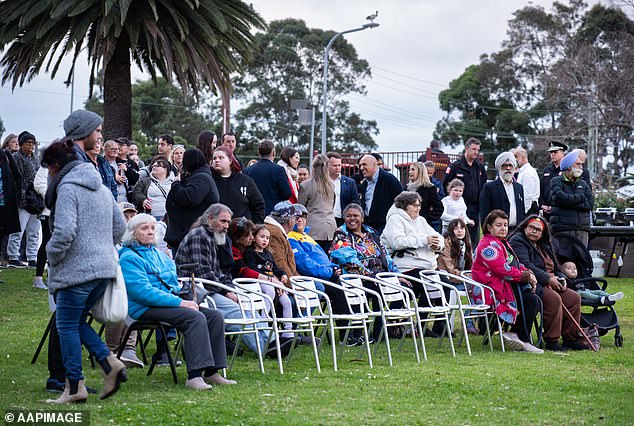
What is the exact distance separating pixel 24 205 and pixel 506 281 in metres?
7.22

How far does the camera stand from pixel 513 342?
10.8m

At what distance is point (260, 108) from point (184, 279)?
1815 inches

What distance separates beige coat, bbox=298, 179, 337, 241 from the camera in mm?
12391

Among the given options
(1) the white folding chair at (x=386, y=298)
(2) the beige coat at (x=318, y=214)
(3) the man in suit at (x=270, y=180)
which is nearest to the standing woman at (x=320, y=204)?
(2) the beige coat at (x=318, y=214)

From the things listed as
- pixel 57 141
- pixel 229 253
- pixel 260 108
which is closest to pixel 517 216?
pixel 229 253

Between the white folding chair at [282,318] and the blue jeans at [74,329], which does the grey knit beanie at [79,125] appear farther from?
the white folding chair at [282,318]

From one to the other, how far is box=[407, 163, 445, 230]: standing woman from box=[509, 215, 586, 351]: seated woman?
2715 millimetres

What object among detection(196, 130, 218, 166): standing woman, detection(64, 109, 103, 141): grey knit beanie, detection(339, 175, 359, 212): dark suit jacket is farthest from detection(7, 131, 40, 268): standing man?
detection(64, 109, 103, 141): grey knit beanie

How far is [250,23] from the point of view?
19484mm

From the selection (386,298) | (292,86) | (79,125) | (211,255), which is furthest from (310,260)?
(292,86)

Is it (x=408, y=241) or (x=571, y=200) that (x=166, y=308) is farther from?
(x=571, y=200)

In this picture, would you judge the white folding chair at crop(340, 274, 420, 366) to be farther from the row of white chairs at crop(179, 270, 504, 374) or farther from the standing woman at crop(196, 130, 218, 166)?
the standing woman at crop(196, 130, 218, 166)

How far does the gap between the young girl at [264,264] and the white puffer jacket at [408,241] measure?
196cm

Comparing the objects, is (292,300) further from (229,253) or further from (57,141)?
(57,141)
